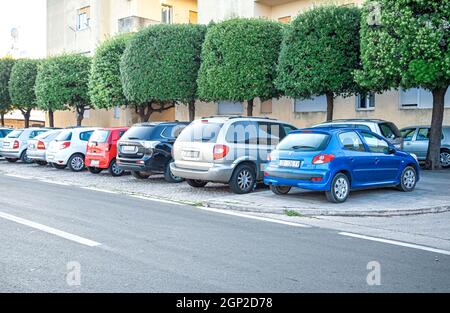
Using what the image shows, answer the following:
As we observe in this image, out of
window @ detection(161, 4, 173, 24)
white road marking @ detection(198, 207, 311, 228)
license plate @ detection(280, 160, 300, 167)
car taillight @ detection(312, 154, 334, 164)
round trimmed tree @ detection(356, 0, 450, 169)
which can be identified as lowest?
white road marking @ detection(198, 207, 311, 228)

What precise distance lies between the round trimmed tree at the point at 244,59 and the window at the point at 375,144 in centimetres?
1123

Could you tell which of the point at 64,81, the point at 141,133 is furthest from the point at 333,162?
the point at 64,81

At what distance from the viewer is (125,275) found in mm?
5496

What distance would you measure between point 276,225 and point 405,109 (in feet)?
55.5

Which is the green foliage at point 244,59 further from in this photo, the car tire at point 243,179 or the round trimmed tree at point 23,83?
the round trimmed tree at point 23,83

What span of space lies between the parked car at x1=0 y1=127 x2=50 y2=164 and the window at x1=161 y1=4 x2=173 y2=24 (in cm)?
1813

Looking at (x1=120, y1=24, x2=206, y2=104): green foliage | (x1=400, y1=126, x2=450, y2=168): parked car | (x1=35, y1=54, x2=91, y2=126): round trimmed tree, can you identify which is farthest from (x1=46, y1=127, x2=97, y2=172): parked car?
(x1=35, y1=54, x2=91, y2=126): round trimmed tree

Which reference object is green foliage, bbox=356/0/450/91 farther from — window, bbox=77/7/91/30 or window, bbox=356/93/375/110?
window, bbox=77/7/91/30

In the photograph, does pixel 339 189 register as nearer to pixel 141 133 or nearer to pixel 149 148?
pixel 149 148

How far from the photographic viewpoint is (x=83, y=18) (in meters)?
41.3

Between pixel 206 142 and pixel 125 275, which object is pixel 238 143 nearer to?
pixel 206 142

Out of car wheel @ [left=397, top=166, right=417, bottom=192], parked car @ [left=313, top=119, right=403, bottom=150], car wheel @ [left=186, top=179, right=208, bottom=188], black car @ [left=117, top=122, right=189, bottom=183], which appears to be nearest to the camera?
car wheel @ [left=397, top=166, right=417, bottom=192]

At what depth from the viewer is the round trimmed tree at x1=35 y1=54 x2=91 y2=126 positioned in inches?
1316
